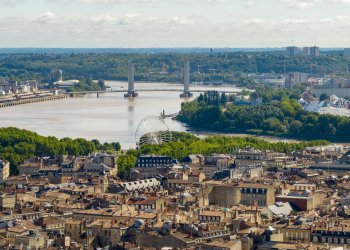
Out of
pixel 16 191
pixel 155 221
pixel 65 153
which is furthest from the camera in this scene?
pixel 65 153

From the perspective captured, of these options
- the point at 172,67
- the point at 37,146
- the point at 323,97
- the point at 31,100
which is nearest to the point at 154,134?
the point at 37,146

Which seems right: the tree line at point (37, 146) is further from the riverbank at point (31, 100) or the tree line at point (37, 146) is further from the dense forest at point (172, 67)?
the dense forest at point (172, 67)

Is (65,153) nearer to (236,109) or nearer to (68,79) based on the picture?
(236,109)

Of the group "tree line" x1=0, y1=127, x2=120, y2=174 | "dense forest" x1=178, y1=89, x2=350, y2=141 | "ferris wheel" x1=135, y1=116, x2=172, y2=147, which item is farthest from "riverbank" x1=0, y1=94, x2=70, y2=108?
"tree line" x1=0, y1=127, x2=120, y2=174

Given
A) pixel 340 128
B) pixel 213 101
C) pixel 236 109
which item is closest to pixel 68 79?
pixel 213 101

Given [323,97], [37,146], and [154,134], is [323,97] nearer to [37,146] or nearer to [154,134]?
[154,134]
